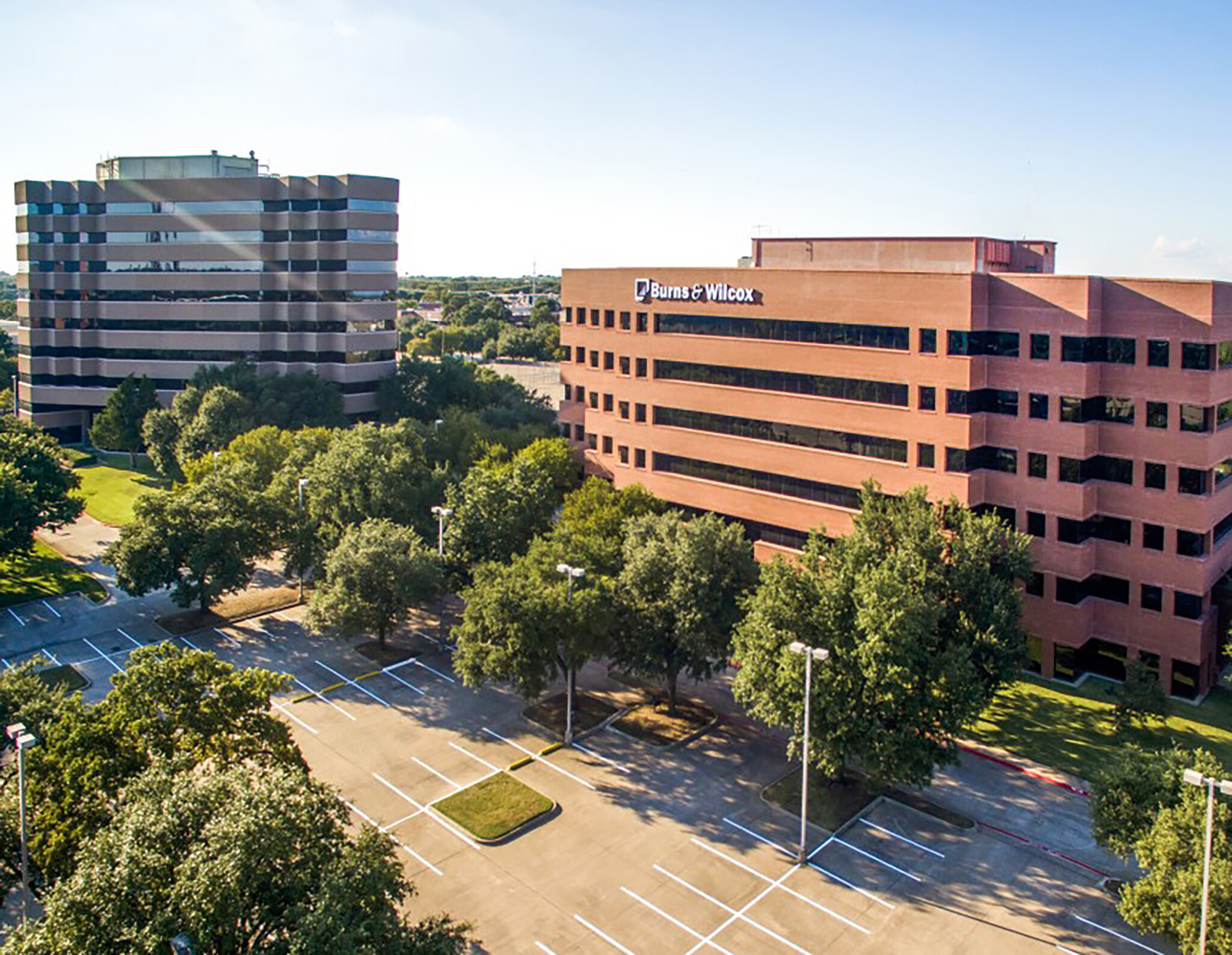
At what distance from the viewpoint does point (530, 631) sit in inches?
1786

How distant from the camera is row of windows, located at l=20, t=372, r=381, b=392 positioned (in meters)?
114

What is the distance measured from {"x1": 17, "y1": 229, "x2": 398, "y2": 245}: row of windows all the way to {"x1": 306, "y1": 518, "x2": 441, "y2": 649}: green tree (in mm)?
66622

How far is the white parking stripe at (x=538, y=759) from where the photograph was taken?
44.4 meters

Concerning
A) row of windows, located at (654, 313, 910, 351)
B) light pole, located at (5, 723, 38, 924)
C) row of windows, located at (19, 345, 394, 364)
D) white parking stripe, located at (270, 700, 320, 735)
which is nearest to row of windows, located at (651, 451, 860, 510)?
row of windows, located at (654, 313, 910, 351)

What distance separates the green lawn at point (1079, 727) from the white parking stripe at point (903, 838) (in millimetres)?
11120

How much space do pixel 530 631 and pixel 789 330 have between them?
3034 centimetres

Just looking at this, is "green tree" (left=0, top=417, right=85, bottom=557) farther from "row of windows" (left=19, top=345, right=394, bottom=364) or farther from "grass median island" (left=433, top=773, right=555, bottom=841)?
"grass median island" (left=433, top=773, right=555, bottom=841)

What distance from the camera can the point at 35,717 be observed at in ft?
116

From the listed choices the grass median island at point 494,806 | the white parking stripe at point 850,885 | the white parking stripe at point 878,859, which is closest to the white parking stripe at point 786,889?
the white parking stripe at point 850,885

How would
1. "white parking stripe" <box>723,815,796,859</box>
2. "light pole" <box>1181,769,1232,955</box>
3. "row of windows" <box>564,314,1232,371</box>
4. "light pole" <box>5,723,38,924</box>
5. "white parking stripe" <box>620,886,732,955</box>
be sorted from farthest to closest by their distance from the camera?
1. "row of windows" <box>564,314,1232,371</box>
2. "white parking stripe" <box>723,815,796,859</box>
3. "white parking stripe" <box>620,886,732,955</box>
4. "light pole" <box>5,723,38,924</box>
5. "light pole" <box>1181,769,1232,955</box>

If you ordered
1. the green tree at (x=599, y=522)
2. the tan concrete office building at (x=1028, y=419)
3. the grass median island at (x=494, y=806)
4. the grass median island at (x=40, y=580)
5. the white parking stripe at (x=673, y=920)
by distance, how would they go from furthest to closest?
1. the grass median island at (x=40, y=580)
2. the tan concrete office building at (x=1028, y=419)
3. the green tree at (x=599, y=522)
4. the grass median island at (x=494, y=806)
5. the white parking stripe at (x=673, y=920)

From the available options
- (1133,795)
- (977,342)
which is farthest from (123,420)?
(1133,795)

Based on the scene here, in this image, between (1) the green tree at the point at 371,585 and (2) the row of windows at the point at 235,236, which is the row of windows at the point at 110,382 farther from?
(1) the green tree at the point at 371,585

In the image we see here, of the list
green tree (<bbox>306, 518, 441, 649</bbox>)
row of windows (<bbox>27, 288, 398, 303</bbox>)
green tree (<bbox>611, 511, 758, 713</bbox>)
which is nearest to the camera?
green tree (<bbox>611, 511, 758, 713</bbox>)
